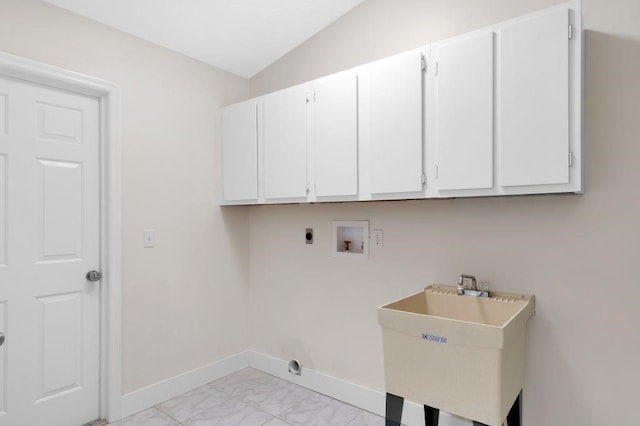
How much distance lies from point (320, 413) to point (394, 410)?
2.80ft

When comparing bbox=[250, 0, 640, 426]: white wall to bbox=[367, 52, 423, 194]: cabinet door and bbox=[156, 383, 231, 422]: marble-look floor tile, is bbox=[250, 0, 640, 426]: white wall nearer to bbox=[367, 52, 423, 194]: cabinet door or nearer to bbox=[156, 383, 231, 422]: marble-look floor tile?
bbox=[367, 52, 423, 194]: cabinet door

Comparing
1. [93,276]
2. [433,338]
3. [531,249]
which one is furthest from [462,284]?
[93,276]

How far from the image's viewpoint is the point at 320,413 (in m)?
2.43

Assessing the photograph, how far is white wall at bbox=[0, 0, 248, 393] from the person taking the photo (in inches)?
88.0

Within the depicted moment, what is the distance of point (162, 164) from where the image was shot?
2.61 metres

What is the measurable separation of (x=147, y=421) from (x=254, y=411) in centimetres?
65

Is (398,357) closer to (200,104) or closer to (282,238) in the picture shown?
(282,238)

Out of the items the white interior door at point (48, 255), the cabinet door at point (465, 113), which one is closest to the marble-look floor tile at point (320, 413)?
the white interior door at point (48, 255)

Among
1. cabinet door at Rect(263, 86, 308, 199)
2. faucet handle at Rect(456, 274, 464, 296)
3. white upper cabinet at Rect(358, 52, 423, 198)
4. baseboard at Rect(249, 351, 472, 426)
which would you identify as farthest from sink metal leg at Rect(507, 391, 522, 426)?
cabinet door at Rect(263, 86, 308, 199)

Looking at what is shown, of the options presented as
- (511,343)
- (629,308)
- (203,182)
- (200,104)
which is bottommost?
(511,343)

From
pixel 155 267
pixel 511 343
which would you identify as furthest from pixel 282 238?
pixel 511 343

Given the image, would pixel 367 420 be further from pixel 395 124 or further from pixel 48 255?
pixel 48 255

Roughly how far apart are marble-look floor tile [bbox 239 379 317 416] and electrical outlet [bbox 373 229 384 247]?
1.18 metres

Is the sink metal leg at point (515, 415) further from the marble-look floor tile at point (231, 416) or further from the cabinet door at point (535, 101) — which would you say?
the marble-look floor tile at point (231, 416)
